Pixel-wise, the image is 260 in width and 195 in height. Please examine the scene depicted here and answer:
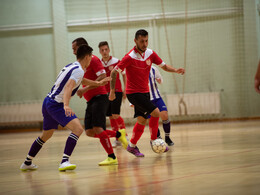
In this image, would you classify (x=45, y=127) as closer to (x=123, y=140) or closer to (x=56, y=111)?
(x=56, y=111)

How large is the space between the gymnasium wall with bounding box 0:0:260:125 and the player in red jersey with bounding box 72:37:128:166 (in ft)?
Result: 26.1

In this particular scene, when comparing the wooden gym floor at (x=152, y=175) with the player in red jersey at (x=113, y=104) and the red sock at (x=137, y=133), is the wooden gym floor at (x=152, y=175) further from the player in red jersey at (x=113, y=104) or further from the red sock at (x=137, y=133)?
the player in red jersey at (x=113, y=104)

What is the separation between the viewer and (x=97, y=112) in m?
4.96

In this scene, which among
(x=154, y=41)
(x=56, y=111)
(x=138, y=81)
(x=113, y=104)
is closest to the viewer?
(x=56, y=111)

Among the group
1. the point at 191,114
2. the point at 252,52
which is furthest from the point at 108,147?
the point at 252,52

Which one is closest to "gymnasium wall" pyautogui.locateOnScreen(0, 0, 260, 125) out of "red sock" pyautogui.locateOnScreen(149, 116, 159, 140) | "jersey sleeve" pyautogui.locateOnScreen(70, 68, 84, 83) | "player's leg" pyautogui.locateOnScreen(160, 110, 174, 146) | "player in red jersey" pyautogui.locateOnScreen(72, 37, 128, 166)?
"player's leg" pyautogui.locateOnScreen(160, 110, 174, 146)

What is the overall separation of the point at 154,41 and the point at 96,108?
872 cm

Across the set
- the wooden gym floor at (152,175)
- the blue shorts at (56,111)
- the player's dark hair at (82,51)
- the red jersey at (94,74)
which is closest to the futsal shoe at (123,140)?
the wooden gym floor at (152,175)

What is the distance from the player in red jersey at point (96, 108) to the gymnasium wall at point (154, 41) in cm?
795

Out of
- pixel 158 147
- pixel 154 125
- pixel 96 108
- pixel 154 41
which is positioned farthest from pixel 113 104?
pixel 154 41

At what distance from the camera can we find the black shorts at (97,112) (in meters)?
4.91

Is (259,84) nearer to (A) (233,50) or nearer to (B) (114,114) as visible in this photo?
Result: (B) (114,114)

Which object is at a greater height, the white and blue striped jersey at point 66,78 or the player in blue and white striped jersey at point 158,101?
the white and blue striped jersey at point 66,78

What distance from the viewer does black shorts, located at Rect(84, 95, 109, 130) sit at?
4914 millimetres
